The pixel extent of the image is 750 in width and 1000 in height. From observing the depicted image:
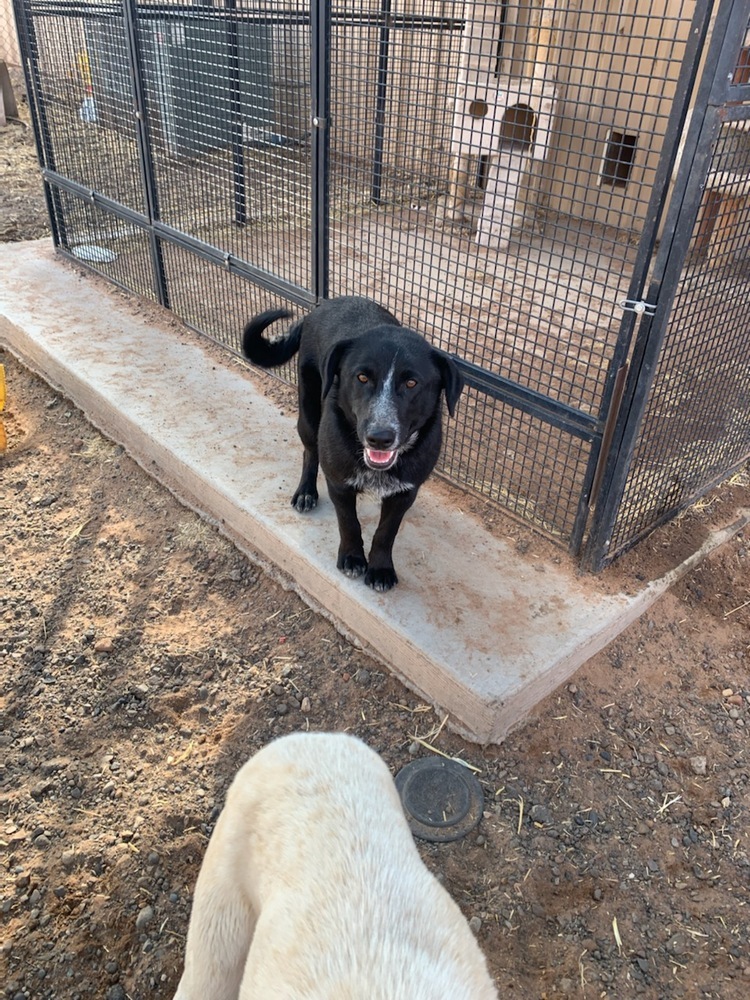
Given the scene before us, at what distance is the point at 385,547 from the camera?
2.71 meters

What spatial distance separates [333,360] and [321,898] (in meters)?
1.65

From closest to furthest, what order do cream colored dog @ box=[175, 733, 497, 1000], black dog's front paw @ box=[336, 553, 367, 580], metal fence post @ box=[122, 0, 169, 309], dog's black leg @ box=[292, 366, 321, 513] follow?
1. cream colored dog @ box=[175, 733, 497, 1000]
2. black dog's front paw @ box=[336, 553, 367, 580]
3. dog's black leg @ box=[292, 366, 321, 513]
4. metal fence post @ box=[122, 0, 169, 309]

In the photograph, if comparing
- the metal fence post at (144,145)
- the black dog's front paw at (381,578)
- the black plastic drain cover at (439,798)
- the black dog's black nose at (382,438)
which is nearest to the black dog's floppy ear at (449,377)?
the black dog's black nose at (382,438)

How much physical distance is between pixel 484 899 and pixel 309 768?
34.9 inches

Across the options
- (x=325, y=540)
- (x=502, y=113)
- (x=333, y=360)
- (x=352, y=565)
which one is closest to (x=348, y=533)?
(x=352, y=565)

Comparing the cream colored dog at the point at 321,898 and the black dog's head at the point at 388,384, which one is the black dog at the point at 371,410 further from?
the cream colored dog at the point at 321,898

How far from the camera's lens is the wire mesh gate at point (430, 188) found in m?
2.56

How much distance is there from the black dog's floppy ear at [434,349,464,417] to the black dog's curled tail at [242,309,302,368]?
89 cm

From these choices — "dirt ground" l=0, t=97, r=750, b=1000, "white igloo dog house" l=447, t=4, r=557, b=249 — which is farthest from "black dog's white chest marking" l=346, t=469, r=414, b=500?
"white igloo dog house" l=447, t=4, r=557, b=249

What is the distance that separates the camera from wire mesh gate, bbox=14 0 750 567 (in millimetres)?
2562

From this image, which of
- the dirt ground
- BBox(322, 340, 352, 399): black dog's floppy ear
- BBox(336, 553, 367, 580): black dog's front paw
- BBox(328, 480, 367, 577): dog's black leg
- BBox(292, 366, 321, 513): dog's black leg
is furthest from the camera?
BBox(292, 366, 321, 513): dog's black leg

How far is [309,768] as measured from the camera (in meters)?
1.48

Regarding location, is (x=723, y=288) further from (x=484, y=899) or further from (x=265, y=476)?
(x=484, y=899)

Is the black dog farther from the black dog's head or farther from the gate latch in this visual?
the gate latch
